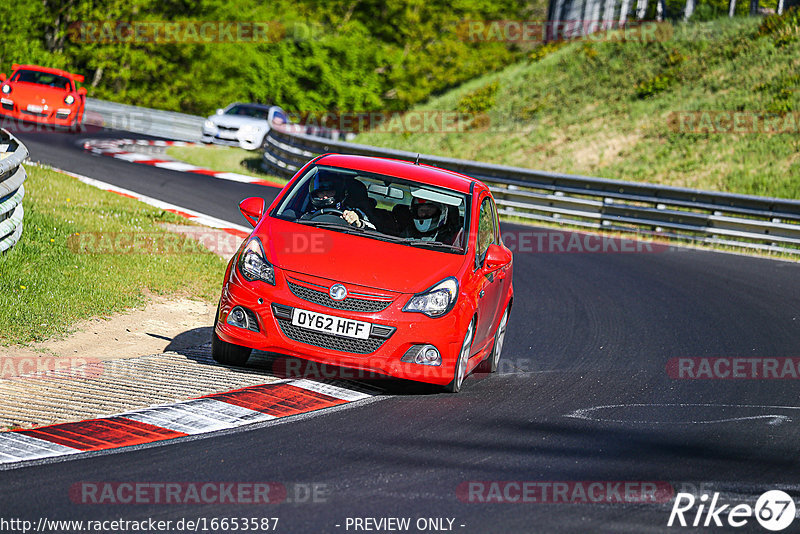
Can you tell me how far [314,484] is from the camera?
510 cm

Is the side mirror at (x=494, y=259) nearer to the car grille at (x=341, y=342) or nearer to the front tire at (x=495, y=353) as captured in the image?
the front tire at (x=495, y=353)

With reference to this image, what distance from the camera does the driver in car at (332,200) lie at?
26.0ft

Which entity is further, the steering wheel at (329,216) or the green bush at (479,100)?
the green bush at (479,100)

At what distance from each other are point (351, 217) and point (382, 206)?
28 centimetres

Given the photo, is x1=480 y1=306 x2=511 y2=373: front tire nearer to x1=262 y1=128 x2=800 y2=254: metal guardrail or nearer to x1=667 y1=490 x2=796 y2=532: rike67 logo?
x1=667 y1=490 x2=796 y2=532: rike67 logo

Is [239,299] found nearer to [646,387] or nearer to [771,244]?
[646,387]

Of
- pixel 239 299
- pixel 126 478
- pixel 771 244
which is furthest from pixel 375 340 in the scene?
pixel 771 244

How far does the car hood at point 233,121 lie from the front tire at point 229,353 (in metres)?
24.8

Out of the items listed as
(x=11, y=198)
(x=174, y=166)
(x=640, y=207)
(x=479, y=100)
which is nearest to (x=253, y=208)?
(x=11, y=198)

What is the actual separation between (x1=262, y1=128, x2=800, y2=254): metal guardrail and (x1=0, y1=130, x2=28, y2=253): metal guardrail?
11.7 m

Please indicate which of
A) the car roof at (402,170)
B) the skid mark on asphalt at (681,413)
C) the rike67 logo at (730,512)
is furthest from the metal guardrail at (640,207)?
the rike67 logo at (730,512)

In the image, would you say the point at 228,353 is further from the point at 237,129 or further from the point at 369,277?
the point at 237,129

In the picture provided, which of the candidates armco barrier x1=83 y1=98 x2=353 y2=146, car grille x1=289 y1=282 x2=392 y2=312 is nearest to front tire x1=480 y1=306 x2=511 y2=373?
car grille x1=289 y1=282 x2=392 y2=312

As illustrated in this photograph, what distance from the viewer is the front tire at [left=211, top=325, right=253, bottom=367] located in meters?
7.48
